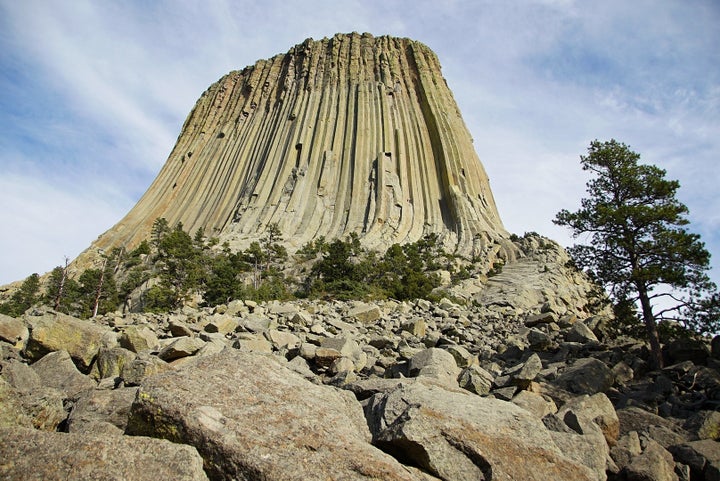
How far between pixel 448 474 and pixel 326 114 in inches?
1995

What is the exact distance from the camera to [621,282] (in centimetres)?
1080

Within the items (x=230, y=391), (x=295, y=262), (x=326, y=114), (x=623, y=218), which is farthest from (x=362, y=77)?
(x=230, y=391)

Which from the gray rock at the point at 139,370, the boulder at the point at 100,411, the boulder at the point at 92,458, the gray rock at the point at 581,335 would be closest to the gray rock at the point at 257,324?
the gray rock at the point at 139,370

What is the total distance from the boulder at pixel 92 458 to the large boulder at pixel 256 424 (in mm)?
307

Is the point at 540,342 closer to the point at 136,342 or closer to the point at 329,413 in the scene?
the point at 329,413

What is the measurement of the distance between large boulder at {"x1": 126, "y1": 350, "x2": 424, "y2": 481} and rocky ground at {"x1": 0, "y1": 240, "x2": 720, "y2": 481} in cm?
1

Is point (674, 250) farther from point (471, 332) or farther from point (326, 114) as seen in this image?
point (326, 114)

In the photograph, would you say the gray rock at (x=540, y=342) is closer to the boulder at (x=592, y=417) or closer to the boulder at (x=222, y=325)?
the boulder at (x=592, y=417)

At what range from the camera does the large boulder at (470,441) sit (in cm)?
342

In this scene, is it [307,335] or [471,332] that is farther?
[471,332]

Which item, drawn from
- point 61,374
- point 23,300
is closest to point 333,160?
point 23,300

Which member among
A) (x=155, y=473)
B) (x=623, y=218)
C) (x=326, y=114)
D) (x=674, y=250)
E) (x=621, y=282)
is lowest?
(x=155, y=473)

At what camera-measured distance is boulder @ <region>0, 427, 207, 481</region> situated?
238 centimetres

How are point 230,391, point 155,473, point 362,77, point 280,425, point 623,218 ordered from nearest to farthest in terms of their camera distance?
point 155,473 < point 280,425 < point 230,391 < point 623,218 < point 362,77
